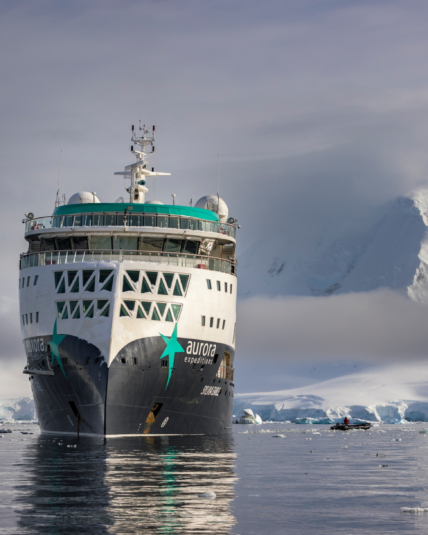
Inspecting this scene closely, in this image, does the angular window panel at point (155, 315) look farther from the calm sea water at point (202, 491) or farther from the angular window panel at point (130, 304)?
the calm sea water at point (202, 491)

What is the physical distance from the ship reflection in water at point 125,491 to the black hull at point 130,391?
7629mm

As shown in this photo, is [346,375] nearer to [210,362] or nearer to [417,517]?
[210,362]

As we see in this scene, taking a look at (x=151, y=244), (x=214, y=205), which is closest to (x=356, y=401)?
(x=214, y=205)

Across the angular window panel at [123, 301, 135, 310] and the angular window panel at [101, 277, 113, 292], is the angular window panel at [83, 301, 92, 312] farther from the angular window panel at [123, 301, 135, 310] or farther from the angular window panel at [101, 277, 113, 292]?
the angular window panel at [123, 301, 135, 310]

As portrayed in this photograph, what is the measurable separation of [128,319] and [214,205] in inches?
740

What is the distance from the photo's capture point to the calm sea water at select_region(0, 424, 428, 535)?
14.3 metres

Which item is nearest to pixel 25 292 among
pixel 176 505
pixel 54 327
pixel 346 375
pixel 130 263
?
pixel 54 327

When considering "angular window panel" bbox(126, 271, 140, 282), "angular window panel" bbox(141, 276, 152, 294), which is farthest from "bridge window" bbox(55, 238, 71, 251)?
"angular window panel" bbox(141, 276, 152, 294)

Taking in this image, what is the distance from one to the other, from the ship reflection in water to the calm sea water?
Answer: 24mm

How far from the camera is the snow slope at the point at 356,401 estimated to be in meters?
138

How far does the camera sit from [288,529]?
14.1 metres

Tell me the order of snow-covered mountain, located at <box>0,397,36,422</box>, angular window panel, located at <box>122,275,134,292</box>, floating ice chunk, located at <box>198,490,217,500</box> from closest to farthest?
floating ice chunk, located at <box>198,490,217,500</box> → angular window panel, located at <box>122,275,134,292</box> → snow-covered mountain, located at <box>0,397,36,422</box>

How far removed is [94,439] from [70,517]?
81.1 feet

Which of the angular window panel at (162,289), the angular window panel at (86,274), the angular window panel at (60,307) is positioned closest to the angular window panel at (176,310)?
the angular window panel at (162,289)
